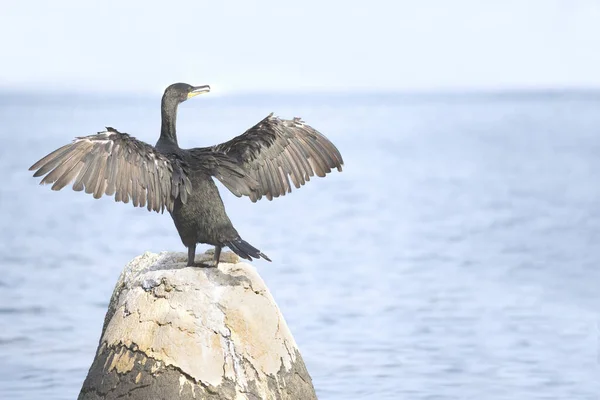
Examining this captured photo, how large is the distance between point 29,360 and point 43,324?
8.20 ft

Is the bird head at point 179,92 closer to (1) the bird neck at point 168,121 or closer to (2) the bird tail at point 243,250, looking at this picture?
(1) the bird neck at point 168,121

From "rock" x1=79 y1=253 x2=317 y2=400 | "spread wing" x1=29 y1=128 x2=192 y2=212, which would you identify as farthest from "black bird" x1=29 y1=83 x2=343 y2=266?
"rock" x1=79 y1=253 x2=317 y2=400

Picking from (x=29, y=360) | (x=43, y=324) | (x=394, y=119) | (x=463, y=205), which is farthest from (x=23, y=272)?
(x=394, y=119)

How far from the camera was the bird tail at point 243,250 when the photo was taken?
8944 millimetres

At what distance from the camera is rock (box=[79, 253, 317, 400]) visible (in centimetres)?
860

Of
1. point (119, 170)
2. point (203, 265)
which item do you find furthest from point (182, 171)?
point (203, 265)

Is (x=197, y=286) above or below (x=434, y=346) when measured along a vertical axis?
above

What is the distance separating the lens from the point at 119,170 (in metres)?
9.05

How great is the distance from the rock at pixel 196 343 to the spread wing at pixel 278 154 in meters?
1.04

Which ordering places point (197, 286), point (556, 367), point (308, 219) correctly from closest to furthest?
point (197, 286)
point (556, 367)
point (308, 219)

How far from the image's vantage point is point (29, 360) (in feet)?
51.3

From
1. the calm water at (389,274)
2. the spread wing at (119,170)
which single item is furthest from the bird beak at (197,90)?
the calm water at (389,274)

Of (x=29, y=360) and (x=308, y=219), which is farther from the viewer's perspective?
(x=308, y=219)

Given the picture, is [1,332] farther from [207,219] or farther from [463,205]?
[463,205]
